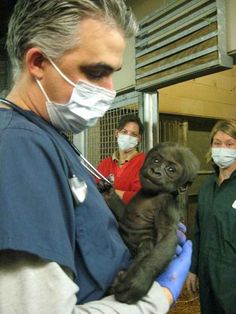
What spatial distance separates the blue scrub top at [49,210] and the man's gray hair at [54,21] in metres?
0.16

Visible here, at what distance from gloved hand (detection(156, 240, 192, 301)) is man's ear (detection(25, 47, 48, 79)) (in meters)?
0.64

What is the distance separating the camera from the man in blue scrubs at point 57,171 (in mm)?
634

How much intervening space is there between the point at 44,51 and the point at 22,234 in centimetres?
41

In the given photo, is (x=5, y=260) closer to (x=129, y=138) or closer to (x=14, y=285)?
(x=14, y=285)

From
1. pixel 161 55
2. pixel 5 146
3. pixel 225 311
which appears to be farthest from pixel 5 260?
pixel 161 55

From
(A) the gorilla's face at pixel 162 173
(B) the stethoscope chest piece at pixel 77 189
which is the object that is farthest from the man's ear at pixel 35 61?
(A) the gorilla's face at pixel 162 173

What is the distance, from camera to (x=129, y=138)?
2.47 metres

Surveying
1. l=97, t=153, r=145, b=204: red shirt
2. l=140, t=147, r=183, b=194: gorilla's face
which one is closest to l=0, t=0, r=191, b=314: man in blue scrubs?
l=140, t=147, r=183, b=194: gorilla's face

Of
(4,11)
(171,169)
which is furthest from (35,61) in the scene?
(4,11)

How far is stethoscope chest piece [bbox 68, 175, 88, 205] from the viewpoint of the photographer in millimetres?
746

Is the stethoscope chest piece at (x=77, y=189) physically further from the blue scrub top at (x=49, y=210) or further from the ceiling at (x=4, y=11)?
the ceiling at (x=4, y=11)

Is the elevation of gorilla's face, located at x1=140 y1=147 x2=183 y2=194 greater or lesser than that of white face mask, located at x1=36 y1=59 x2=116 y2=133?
lesser

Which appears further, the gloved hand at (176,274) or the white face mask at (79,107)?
the gloved hand at (176,274)

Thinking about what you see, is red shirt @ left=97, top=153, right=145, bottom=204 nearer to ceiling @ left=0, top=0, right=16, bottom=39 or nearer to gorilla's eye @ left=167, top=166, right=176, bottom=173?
gorilla's eye @ left=167, top=166, right=176, bottom=173
